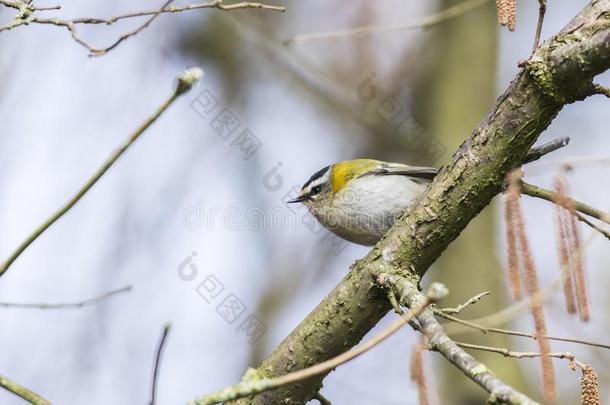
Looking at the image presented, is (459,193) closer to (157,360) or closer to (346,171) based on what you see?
(157,360)

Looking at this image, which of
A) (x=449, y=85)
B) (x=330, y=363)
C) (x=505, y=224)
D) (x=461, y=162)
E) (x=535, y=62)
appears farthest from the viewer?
(x=449, y=85)

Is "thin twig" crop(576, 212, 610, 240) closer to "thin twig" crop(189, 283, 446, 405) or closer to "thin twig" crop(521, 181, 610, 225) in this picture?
"thin twig" crop(521, 181, 610, 225)

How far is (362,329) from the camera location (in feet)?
8.47

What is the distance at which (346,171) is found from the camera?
197 inches

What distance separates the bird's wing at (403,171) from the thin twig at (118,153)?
9.32 feet

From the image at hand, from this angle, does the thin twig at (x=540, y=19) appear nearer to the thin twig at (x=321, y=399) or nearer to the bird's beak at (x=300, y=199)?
the thin twig at (x=321, y=399)

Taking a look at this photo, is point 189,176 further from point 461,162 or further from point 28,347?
point 461,162

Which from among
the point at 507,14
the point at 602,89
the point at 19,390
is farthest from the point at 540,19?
the point at 19,390

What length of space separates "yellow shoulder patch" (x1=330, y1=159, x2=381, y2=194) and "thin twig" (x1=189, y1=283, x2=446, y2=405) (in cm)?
316

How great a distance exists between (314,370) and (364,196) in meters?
3.20

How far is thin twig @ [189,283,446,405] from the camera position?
4.45ft

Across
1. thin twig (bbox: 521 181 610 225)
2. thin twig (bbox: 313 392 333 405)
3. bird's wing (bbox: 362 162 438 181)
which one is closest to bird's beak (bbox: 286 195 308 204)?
bird's wing (bbox: 362 162 438 181)

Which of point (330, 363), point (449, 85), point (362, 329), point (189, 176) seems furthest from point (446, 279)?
point (330, 363)

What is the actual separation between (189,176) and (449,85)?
268 cm
